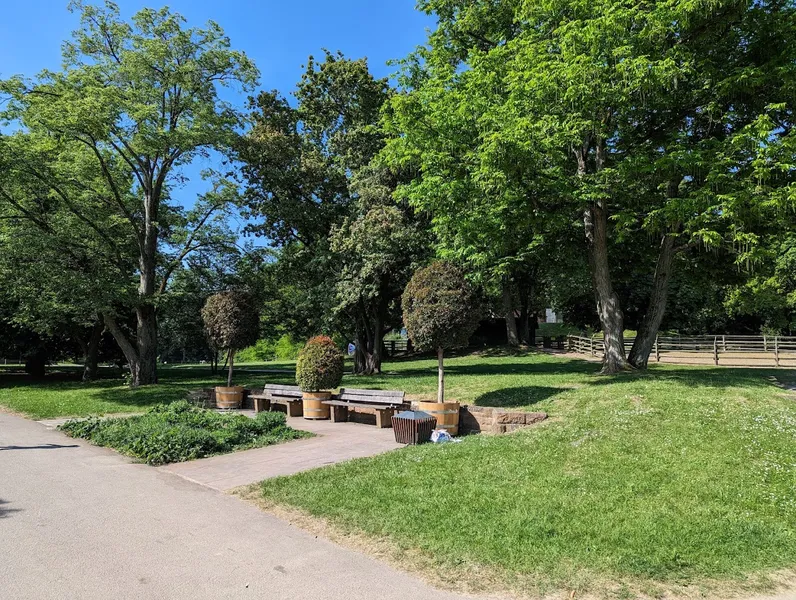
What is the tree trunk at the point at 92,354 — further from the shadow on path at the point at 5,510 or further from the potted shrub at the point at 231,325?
the shadow on path at the point at 5,510

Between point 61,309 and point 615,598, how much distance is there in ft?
66.0

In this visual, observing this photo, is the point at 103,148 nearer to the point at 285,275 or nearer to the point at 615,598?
the point at 285,275

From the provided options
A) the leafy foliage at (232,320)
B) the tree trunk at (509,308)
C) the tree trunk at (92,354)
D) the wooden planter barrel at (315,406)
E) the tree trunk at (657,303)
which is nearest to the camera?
the wooden planter barrel at (315,406)

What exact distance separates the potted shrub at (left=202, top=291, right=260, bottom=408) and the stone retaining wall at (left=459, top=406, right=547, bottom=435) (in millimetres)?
7139

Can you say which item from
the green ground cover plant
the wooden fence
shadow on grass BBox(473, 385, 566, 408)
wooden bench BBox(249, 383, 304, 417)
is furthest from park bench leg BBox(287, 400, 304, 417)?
the wooden fence

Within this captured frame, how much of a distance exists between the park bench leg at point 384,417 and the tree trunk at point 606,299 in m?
7.26

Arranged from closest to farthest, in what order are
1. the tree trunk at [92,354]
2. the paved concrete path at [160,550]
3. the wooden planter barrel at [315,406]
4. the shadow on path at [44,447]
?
the paved concrete path at [160,550], the shadow on path at [44,447], the wooden planter barrel at [315,406], the tree trunk at [92,354]

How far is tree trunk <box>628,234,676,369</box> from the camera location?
14672 mm

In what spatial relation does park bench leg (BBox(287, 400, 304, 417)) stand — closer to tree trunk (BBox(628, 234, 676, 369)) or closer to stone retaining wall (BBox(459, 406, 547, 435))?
stone retaining wall (BBox(459, 406, 547, 435))

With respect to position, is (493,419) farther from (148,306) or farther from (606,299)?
(148,306)

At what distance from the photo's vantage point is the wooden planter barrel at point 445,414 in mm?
9203

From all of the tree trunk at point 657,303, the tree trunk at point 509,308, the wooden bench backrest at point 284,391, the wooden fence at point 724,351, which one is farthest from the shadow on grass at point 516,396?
the wooden fence at point 724,351

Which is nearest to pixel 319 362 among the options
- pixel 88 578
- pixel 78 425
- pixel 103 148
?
pixel 78 425

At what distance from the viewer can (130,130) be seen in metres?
19.4
